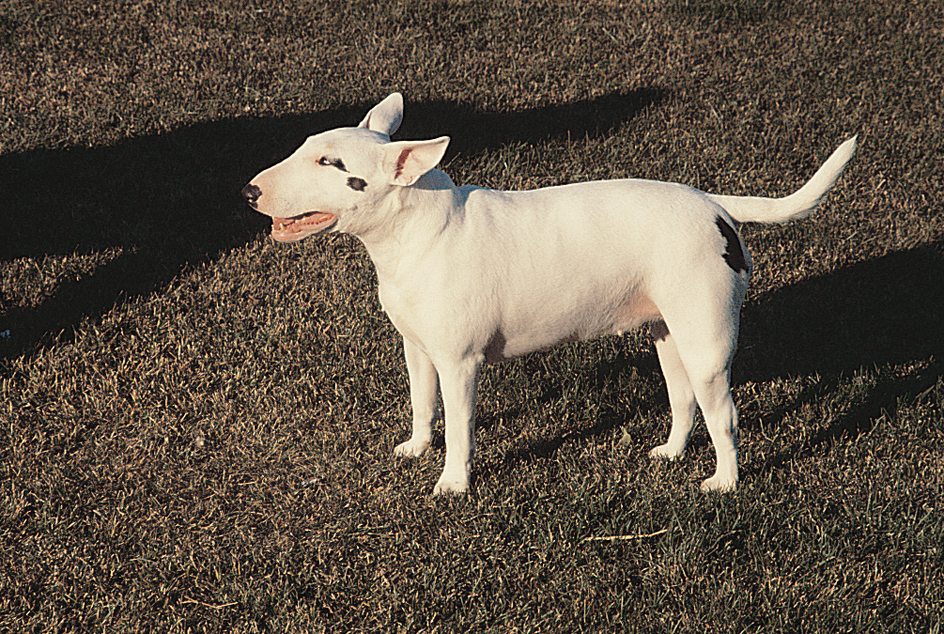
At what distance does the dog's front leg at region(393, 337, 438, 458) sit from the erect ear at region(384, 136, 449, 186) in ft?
3.31

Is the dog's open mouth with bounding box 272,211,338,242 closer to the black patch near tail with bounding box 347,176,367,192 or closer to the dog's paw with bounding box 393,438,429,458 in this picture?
the black patch near tail with bounding box 347,176,367,192

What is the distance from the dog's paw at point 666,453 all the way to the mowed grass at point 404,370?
7 cm

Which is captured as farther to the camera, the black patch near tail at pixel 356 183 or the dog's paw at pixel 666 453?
the dog's paw at pixel 666 453

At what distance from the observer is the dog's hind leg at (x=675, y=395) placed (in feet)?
14.7

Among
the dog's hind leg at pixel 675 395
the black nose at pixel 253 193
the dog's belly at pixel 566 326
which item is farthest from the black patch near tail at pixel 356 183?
the dog's hind leg at pixel 675 395

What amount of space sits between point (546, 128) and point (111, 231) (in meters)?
3.95

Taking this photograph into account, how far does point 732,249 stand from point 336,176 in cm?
177

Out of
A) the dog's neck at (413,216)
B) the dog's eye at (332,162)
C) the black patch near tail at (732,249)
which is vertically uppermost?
the dog's eye at (332,162)

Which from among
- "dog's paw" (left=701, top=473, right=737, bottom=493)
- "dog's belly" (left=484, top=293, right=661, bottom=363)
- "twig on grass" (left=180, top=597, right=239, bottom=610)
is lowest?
"dog's paw" (left=701, top=473, right=737, bottom=493)

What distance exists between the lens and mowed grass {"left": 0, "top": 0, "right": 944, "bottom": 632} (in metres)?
4.02

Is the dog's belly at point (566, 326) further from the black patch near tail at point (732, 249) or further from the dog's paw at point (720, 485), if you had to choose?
the dog's paw at point (720, 485)

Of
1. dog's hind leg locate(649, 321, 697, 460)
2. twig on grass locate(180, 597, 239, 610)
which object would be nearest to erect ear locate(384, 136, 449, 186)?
dog's hind leg locate(649, 321, 697, 460)

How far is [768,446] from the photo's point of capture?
4887 millimetres

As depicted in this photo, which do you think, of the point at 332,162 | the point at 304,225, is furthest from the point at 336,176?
the point at 304,225
